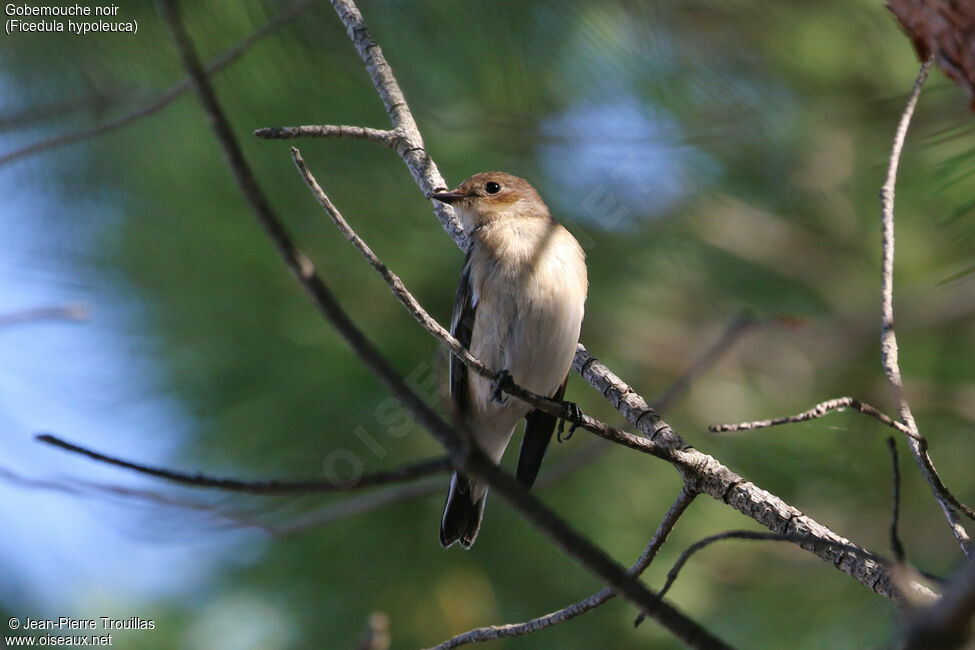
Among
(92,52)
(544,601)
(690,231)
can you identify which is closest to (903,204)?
(690,231)

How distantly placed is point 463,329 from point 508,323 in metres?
0.24

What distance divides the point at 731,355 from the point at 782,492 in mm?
629

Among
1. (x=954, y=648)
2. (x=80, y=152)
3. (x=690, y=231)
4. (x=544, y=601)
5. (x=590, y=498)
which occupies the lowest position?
(x=544, y=601)

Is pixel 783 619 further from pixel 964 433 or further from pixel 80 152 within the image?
pixel 80 152

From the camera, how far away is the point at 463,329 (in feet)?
11.2

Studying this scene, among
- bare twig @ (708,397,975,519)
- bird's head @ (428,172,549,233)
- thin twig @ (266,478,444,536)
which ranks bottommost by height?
thin twig @ (266,478,444,536)

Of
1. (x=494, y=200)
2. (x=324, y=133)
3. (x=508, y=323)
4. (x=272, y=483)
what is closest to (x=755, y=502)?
(x=272, y=483)

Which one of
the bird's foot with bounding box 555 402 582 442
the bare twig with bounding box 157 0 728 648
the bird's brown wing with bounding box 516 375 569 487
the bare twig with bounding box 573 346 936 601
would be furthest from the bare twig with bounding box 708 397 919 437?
the bird's brown wing with bounding box 516 375 569 487

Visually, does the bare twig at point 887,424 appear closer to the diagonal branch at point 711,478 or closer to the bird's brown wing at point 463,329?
the diagonal branch at point 711,478

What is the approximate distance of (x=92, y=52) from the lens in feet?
10.8

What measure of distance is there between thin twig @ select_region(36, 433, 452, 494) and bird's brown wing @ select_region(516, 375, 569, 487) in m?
2.29

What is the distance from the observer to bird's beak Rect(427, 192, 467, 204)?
9.31 feet

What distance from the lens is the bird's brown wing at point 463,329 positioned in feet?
10.9

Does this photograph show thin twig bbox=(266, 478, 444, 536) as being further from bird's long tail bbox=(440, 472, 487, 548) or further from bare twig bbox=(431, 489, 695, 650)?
bare twig bbox=(431, 489, 695, 650)
